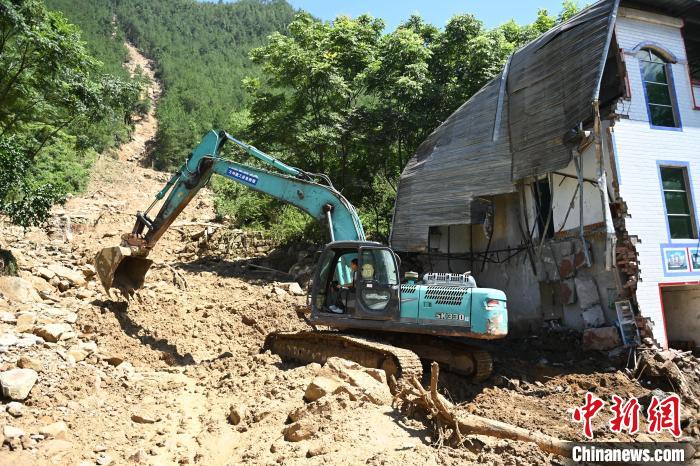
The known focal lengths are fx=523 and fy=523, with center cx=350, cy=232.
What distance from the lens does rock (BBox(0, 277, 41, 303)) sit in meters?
9.30

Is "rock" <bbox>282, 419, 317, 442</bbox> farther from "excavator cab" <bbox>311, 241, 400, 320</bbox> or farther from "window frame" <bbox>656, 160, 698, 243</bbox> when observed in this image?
"window frame" <bbox>656, 160, 698, 243</bbox>

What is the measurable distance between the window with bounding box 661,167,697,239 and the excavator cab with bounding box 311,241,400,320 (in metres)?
6.75

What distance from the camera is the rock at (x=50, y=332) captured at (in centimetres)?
802

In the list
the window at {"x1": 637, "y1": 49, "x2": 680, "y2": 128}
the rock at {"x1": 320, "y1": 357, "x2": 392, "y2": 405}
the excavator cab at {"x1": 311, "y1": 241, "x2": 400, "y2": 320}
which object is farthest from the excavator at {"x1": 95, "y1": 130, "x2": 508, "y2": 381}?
the window at {"x1": 637, "y1": 49, "x2": 680, "y2": 128}

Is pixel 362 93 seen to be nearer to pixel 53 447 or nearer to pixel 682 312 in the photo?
pixel 682 312

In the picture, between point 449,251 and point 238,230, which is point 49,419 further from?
point 238,230

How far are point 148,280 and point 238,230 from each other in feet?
20.5

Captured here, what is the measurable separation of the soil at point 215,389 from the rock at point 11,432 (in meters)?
0.07

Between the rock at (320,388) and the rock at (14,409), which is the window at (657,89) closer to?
the rock at (320,388)

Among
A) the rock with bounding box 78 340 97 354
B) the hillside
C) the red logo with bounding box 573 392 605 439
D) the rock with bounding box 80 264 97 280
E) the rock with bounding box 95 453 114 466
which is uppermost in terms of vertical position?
the hillside

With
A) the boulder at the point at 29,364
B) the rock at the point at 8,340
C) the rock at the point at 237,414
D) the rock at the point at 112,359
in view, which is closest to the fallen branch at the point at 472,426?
the rock at the point at 237,414

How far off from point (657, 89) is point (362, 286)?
8674 mm

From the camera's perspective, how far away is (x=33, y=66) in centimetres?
1328

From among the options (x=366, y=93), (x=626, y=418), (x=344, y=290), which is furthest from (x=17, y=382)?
(x=366, y=93)
